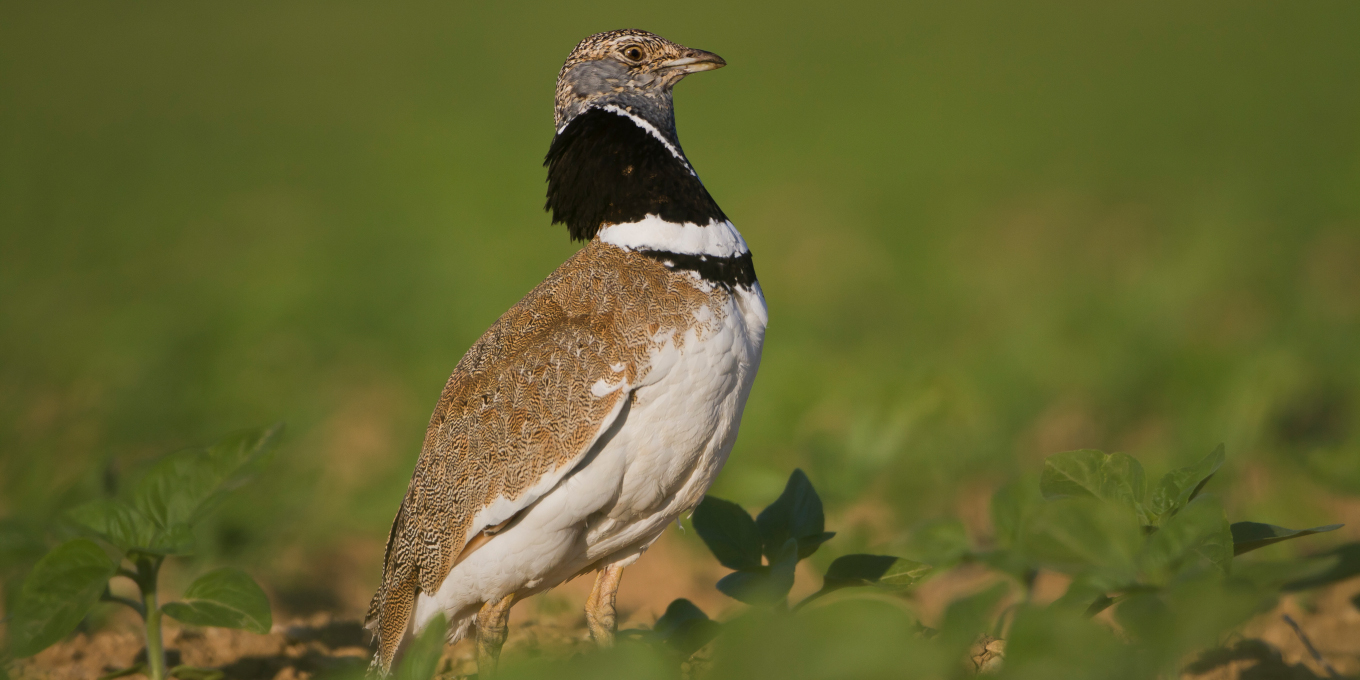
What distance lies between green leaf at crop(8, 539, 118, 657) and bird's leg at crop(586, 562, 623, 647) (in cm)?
151

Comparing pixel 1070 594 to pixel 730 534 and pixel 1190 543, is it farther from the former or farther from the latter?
pixel 730 534

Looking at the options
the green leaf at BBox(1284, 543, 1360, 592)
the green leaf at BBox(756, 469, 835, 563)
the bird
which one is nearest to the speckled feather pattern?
the bird

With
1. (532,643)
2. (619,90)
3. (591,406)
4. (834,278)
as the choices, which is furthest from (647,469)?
(834,278)

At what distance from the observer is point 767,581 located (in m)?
3.01

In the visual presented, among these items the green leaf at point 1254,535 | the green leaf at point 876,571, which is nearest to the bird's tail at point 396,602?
the green leaf at point 876,571

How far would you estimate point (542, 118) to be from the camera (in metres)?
18.7

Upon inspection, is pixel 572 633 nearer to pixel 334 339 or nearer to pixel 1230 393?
pixel 1230 393

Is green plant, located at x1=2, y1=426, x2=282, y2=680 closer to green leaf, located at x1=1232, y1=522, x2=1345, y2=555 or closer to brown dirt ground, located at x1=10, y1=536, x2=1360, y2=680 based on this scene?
brown dirt ground, located at x1=10, y1=536, x2=1360, y2=680

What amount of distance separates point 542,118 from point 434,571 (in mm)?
16088

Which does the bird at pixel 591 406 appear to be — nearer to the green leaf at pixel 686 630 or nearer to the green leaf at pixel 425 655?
the green leaf at pixel 686 630

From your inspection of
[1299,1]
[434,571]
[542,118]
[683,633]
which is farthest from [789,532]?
[1299,1]

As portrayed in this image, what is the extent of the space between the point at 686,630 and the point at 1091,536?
1.22 m

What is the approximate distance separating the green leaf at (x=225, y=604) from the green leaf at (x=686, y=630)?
116cm

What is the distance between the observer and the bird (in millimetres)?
3145
